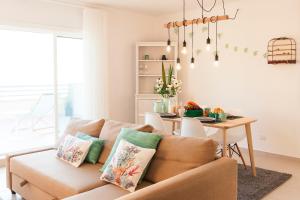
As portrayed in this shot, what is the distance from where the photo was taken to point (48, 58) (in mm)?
4977

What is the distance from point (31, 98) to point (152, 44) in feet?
7.91

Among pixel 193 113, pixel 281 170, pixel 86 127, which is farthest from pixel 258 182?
pixel 86 127

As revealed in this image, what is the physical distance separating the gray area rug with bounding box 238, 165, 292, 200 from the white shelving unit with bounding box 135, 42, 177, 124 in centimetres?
217

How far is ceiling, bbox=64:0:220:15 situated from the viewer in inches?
194

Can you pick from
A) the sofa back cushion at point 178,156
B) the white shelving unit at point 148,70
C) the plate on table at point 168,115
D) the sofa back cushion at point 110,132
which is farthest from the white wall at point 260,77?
the sofa back cushion at point 178,156

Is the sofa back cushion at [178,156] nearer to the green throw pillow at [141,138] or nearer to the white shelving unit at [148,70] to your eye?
the green throw pillow at [141,138]

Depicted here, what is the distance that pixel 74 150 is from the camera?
2.87 m

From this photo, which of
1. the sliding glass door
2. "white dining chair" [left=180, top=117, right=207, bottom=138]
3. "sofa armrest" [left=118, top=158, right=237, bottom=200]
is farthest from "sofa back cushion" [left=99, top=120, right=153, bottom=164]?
the sliding glass door

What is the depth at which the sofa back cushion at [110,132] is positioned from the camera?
9.02 ft

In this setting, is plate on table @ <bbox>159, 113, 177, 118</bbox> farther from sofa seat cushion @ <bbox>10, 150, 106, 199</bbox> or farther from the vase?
sofa seat cushion @ <bbox>10, 150, 106, 199</bbox>

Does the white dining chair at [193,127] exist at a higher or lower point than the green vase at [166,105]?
lower

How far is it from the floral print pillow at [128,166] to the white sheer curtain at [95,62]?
2.76 meters

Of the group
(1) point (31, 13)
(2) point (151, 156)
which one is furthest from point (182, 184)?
(1) point (31, 13)

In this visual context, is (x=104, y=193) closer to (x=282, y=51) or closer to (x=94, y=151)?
(x=94, y=151)
